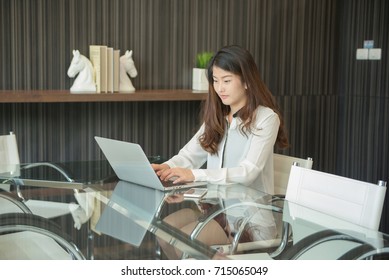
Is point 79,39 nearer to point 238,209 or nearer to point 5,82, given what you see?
point 5,82

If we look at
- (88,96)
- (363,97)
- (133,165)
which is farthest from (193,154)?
(363,97)

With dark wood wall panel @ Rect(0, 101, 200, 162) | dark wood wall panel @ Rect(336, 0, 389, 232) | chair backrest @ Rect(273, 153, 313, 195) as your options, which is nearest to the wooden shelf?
dark wood wall panel @ Rect(0, 101, 200, 162)

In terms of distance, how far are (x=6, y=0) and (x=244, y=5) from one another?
149 centimetres

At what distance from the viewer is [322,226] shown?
1857 millimetres

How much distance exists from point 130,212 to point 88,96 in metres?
1.55

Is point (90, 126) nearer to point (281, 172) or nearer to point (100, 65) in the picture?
point (100, 65)

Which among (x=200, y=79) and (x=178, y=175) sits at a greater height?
(x=200, y=79)

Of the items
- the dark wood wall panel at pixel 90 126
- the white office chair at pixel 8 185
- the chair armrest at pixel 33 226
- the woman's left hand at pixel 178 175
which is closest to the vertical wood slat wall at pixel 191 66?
the dark wood wall panel at pixel 90 126

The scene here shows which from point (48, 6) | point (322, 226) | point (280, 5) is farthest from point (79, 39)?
point (322, 226)

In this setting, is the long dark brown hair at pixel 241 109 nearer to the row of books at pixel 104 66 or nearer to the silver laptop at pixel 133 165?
the silver laptop at pixel 133 165

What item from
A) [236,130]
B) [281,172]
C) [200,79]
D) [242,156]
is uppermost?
[200,79]

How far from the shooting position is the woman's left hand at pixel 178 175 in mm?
2428

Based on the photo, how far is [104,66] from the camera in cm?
359

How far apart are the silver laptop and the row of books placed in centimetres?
116
